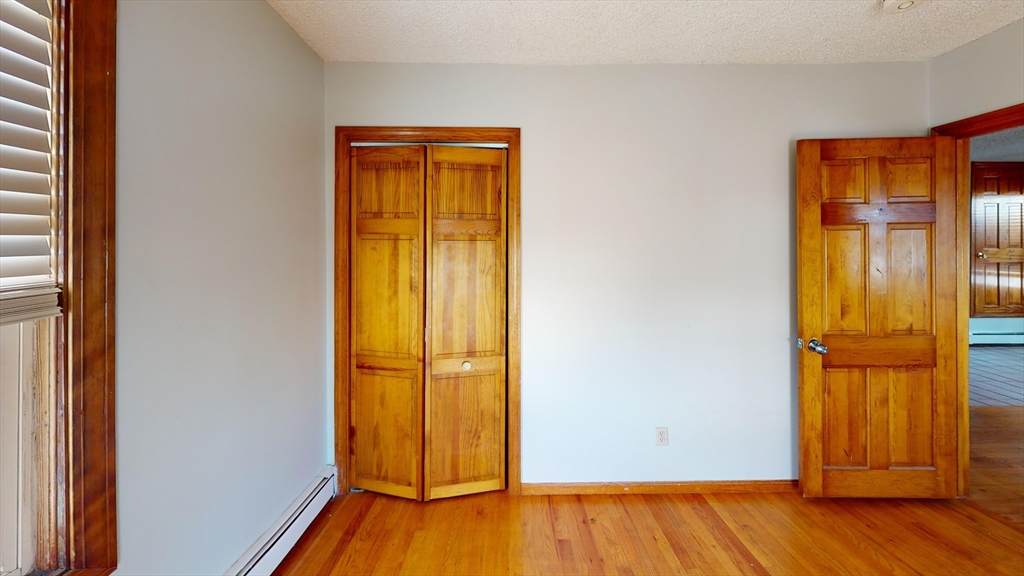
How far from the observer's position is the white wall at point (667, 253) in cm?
268

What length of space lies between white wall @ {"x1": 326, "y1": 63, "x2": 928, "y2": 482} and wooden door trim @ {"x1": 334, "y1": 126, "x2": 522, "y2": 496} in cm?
6

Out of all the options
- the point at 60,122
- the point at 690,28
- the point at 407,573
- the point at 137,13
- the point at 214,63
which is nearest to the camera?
the point at 60,122

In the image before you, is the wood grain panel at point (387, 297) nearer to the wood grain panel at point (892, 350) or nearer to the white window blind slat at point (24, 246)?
the white window blind slat at point (24, 246)

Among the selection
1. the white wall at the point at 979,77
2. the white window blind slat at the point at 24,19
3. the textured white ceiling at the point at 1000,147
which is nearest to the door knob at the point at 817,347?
the white wall at the point at 979,77

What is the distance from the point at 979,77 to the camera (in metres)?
2.44

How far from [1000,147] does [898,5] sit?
16.8 feet

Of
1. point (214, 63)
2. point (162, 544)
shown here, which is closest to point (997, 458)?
point (162, 544)

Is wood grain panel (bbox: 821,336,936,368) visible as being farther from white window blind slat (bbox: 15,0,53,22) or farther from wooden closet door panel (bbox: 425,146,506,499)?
white window blind slat (bbox: 15,0,53,22)

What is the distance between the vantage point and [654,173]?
106 inches

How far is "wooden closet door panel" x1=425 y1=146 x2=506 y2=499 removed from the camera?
8.59 ft

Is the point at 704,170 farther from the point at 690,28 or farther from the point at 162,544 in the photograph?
the point at 162,544

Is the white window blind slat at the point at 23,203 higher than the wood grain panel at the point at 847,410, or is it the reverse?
the white window blind slat at the point at 23,203

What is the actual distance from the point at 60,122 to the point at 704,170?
9.20 ft

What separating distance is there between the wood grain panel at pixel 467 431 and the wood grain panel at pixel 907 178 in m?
2.52
